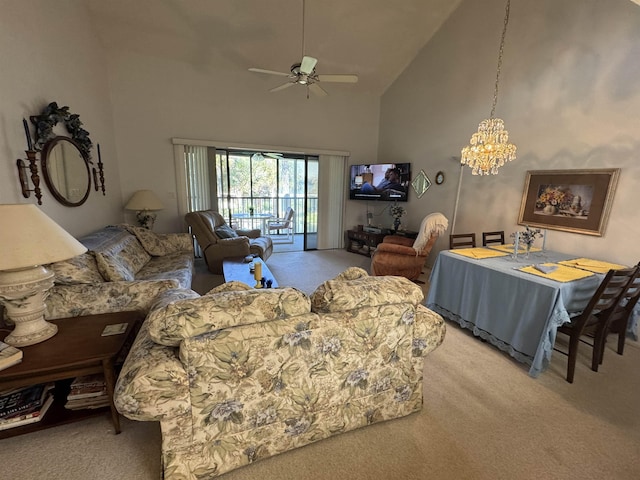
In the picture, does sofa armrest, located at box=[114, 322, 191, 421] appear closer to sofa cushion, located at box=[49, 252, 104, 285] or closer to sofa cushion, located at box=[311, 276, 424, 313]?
sofa cushion, located at box=[311, 276, 424, 313]

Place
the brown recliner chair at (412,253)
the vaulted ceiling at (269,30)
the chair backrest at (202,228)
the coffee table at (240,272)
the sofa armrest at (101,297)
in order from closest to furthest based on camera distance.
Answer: the sofa armrest at (101,297) < the coffee table at (240,272) < the brown recliner chair at (412,253) < the vaulted ceiling at (269,30) < the chair backrest at (202,228)

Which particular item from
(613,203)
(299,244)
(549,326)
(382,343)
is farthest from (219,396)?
(299,244)

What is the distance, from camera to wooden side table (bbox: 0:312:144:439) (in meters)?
1.35

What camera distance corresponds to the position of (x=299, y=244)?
659 cm

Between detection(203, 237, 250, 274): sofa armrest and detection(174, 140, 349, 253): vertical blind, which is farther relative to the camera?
detection(174, 140, 349, 253): vertical blind

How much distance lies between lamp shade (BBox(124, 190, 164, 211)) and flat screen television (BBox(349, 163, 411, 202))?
3.66 meters

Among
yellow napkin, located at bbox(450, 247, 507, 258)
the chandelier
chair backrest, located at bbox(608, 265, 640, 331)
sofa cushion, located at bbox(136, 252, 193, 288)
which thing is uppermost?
the chandelier

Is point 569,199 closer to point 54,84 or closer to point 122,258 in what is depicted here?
point 122,258

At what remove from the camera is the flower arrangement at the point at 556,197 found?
310 cm

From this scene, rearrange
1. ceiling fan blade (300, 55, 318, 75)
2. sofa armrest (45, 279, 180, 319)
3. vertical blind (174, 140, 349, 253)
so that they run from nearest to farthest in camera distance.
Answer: sofa armrest (45, 279, 180, 319) < ceiling fan blade (300, 55, 318, 75) < vertical blind (174, 140, 349, 253)

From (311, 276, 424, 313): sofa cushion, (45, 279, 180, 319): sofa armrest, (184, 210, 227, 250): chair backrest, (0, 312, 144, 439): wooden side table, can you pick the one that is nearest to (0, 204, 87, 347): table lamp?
(0, 312, 144, 439): wooden side table

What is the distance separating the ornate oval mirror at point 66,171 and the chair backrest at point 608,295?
443 centimetres

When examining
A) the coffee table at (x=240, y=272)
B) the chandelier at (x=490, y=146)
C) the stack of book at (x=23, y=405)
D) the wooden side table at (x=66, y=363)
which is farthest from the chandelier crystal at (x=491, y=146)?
the stack of book at (x=23, y=405)

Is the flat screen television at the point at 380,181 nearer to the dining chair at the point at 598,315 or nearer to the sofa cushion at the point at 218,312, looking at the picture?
the dining chair at the point at 598,315
